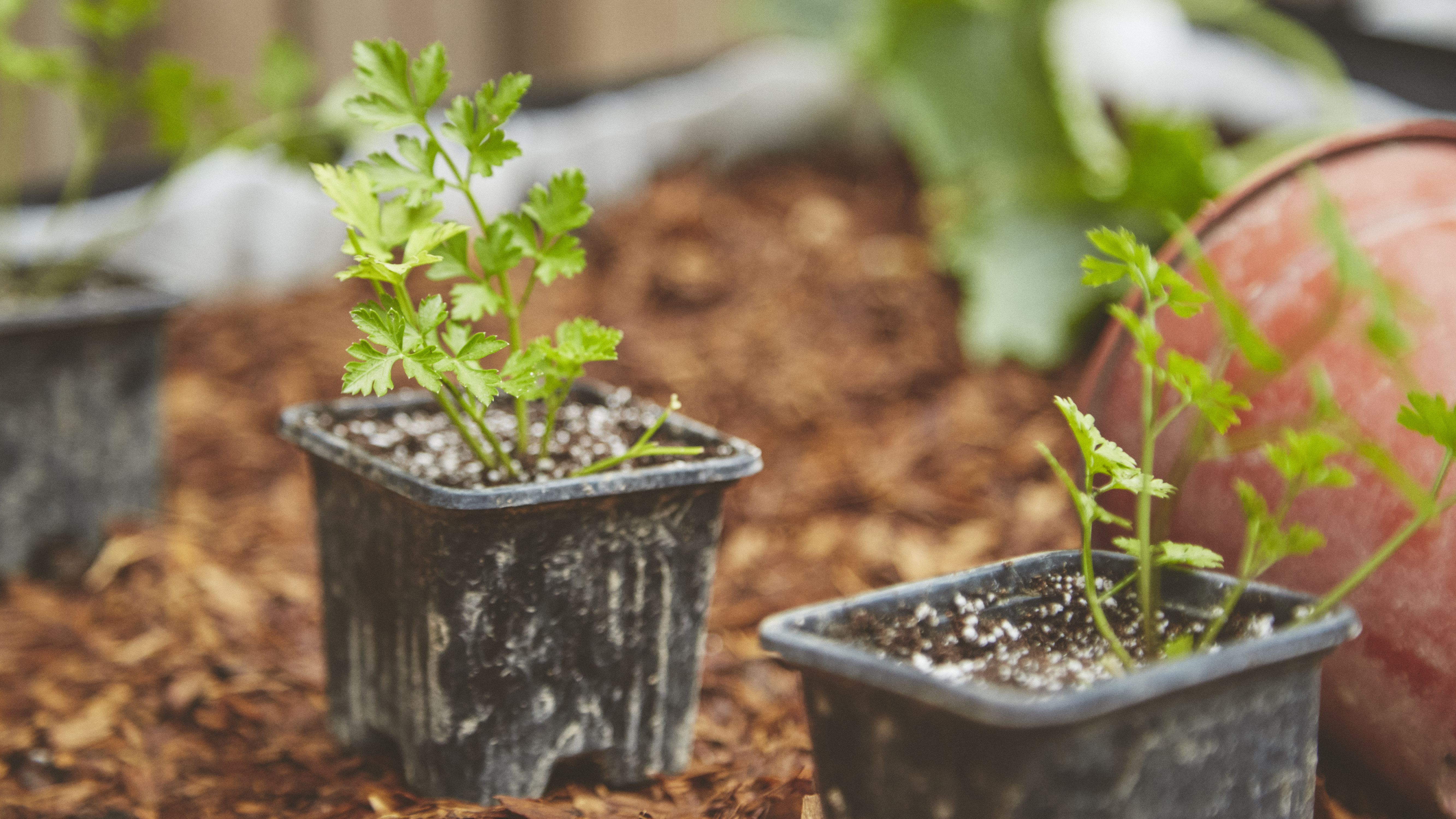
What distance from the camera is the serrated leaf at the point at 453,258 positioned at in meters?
1.03

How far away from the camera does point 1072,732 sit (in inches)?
29.4

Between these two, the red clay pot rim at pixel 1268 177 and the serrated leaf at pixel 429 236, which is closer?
the serrated leaf at pixel 429 236

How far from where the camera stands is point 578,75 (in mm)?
3480

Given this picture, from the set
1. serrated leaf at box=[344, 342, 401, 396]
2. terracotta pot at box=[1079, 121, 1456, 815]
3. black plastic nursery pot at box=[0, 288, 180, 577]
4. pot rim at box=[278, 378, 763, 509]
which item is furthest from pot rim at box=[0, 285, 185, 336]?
terracotta pot at box=[1079, 121, 1456, 815]

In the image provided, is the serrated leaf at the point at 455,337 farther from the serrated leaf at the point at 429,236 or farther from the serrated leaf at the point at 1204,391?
the serrated leaf at the point at 1204,391

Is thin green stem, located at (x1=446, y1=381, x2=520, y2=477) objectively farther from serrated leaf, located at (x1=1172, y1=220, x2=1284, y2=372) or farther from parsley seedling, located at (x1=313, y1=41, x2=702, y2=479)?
Result: serrated leaf, located at (x1=1172, y1=220, x2=1284, y2=372)

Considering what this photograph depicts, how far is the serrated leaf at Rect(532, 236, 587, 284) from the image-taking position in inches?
41.6

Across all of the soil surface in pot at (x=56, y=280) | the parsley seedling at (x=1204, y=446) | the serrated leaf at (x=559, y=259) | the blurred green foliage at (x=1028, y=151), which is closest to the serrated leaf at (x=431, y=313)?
the serrated leaf at (x=559, y=259)

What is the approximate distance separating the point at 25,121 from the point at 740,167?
1698mm

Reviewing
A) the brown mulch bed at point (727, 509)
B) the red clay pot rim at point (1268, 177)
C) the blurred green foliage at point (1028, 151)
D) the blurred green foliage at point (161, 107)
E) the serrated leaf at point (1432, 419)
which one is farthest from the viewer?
the blurred green foliage at point (1028, 151)

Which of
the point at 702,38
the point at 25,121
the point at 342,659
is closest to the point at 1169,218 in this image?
the point at 342,659

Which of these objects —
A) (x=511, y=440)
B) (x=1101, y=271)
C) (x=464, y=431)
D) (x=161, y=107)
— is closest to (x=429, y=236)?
(x=464, y=431)

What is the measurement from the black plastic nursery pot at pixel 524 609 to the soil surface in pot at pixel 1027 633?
246 mm

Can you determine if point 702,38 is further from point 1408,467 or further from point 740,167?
point 1408,467
